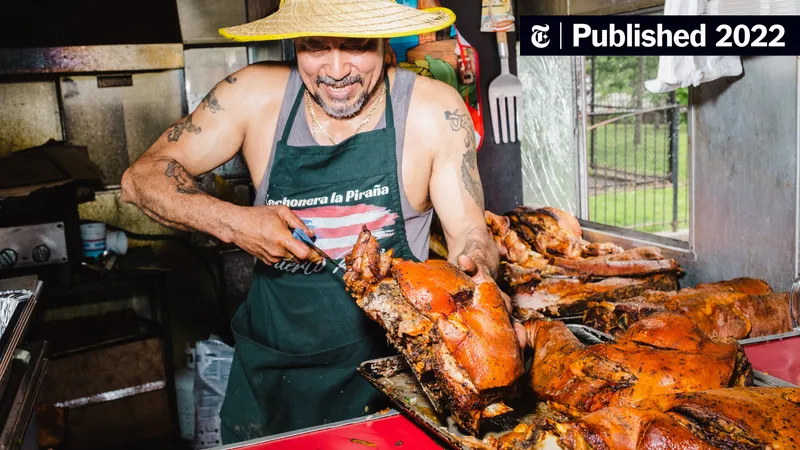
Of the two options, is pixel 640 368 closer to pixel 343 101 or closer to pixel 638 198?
pixel 343 101

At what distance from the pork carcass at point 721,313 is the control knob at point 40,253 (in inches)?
128

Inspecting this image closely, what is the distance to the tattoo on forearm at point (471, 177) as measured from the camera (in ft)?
9.02

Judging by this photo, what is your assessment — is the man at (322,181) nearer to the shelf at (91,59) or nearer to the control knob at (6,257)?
the control knob at (6,257)

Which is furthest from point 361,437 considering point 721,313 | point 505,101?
point 505,101

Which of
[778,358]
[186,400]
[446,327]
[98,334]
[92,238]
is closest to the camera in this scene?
[446,327]

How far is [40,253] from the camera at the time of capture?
13.7 feet

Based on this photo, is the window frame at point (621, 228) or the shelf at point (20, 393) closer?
the shelf at point (20, 393)

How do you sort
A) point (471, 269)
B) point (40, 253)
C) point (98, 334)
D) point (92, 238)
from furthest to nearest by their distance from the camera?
1. point (98, 334)
2. point (92, 238)
3. point (40, 253)
4. point (471, 269)

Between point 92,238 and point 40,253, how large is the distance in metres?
0.55

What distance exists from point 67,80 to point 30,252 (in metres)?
1.59

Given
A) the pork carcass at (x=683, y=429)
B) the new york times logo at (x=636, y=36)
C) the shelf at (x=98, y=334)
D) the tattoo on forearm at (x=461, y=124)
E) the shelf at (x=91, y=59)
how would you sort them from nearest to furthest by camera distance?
the pork carcass at (x=683, y=429), the tattoo on forearm at (x=461, y=124), the new york times logo at (x=636, y=36), the shelf at (x=98, y=334), the shelf at (x=91, y=59)

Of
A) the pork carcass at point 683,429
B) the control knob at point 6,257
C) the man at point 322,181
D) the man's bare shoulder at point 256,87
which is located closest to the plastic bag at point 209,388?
the control knob at point 6,257

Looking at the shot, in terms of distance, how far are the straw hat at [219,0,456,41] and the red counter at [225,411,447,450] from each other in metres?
1.28

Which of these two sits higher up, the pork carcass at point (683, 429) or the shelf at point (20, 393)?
the pork carcass at point (683, 429)
